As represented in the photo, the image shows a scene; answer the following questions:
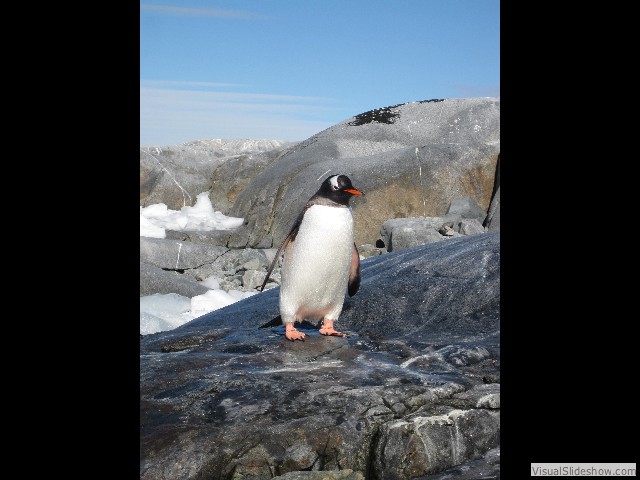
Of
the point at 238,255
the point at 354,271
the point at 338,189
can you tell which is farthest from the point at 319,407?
the point at 238,255

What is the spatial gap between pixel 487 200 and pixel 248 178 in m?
8.24

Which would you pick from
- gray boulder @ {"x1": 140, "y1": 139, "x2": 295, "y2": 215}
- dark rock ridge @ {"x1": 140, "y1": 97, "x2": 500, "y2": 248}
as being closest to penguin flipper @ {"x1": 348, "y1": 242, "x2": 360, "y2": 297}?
dark rock ridge @ {"x1": 140, "y1": 97, "x2": 500, "y2": 248}

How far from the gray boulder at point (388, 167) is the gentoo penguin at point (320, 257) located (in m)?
9.93

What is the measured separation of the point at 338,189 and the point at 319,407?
1863 mm

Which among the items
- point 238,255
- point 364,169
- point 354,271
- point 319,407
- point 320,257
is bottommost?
point 319,407

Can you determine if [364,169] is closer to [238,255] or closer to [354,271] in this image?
[238,255]

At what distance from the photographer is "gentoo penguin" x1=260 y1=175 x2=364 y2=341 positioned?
17.6 ft

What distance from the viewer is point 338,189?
208 inches

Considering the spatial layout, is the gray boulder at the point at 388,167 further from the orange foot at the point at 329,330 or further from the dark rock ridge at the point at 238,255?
the orange foot at the point at 329,330

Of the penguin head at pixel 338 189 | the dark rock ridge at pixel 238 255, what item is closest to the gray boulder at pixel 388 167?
the dark rock ridge at pixel 238 255
